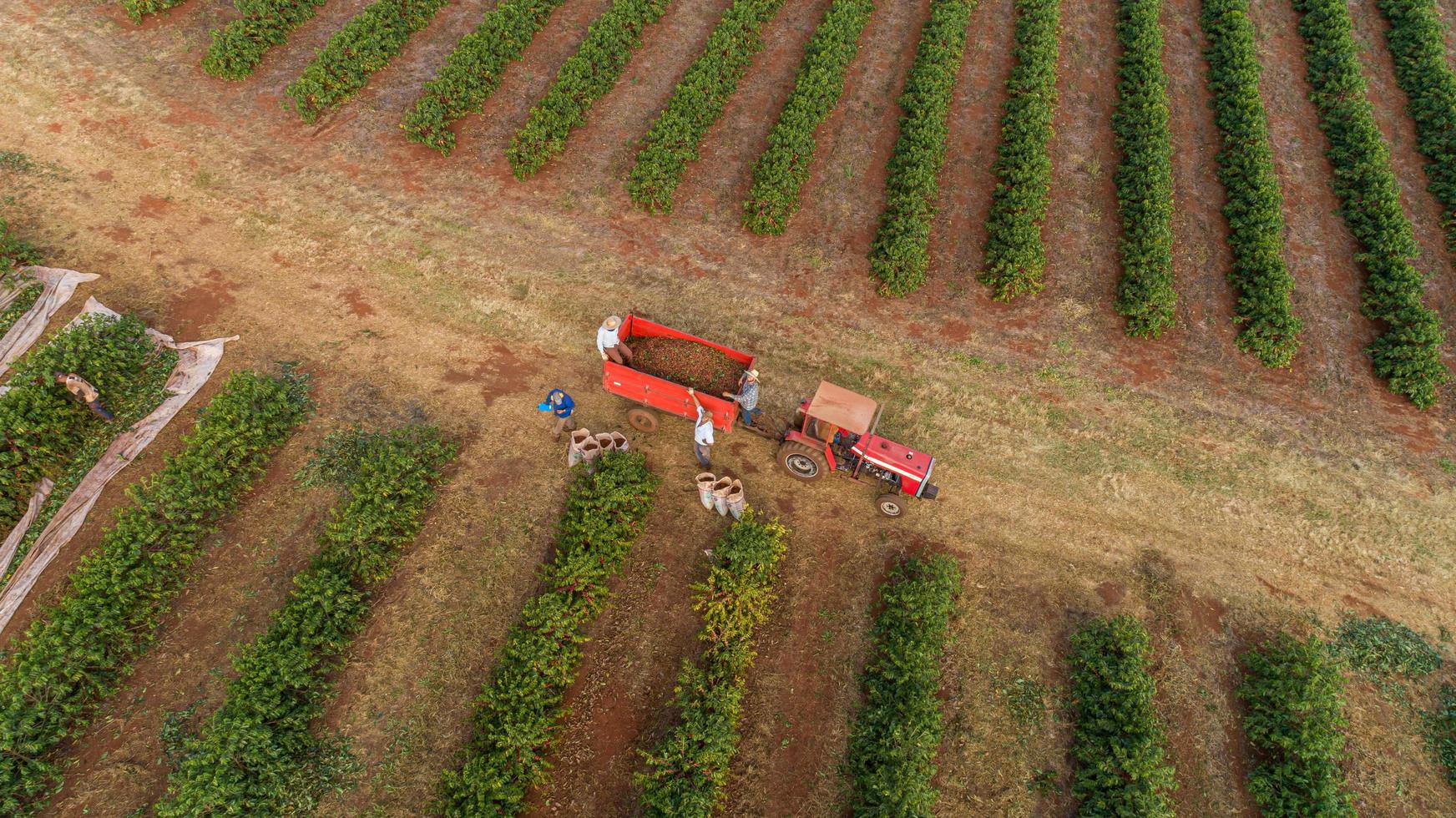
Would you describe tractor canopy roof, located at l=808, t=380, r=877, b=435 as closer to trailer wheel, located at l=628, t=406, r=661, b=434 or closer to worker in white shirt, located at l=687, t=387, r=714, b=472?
worker in white shirt, located at l=687, t=387, r=714, b=472

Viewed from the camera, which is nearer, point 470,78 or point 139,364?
point 139,364

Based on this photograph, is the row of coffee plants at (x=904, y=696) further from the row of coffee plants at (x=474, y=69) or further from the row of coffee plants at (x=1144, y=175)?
the row of coffee plants at (x=474, y=69)

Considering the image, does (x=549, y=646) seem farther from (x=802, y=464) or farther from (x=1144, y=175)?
(x=1144, y=175)

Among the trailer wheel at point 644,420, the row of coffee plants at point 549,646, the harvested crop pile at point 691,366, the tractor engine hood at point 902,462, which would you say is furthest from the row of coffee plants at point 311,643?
the tractor engine hood at point 902,462

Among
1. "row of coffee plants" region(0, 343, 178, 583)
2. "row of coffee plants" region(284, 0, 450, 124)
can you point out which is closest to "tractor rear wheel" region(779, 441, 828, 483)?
"row of coffee plants" region(0, 343, 178, 583)

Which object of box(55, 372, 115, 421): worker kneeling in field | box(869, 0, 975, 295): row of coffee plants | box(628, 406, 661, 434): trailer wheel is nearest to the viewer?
box(55, 372, 115, 421): worker kneeling in field

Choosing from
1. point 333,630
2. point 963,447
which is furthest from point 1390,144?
point 333,630

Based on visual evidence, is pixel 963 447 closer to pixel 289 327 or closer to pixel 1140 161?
pixel 1140 161

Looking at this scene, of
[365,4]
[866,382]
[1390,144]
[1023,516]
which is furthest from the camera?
[365,4]
